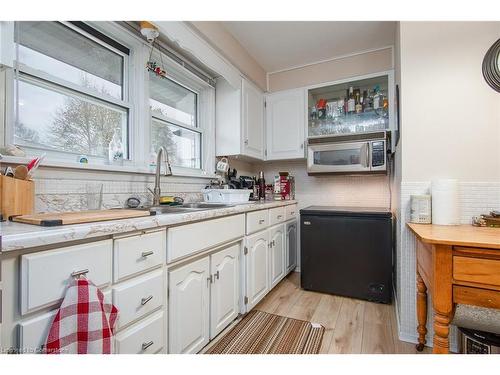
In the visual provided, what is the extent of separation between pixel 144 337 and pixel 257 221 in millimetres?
1131

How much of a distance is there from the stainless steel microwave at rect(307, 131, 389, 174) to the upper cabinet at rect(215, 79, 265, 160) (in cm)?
64

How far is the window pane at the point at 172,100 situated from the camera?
6.38 feet

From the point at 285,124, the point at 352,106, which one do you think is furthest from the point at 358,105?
the point at 285,124

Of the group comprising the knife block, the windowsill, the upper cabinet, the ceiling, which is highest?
the ceiling

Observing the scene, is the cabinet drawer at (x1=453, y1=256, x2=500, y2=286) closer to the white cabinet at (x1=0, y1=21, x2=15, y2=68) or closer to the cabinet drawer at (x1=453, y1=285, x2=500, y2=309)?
the cabinet drawer at (x1=453, y1=285, x2=500, y2=309)

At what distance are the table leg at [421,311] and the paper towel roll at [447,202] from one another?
374mm

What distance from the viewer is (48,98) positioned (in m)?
1.31

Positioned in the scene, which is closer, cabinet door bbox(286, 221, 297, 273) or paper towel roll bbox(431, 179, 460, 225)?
paper towel roll bbox(431, 179, 460, 225)

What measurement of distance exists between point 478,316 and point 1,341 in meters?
1.85

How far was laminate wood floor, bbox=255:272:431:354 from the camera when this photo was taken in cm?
155

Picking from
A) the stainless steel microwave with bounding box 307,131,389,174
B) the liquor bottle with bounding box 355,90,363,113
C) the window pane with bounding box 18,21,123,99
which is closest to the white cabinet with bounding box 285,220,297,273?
the stainless steel microwave with bounding box 307,131,389,174

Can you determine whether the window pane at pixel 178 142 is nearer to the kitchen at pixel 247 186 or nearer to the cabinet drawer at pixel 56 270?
the kitchen at pixel 247 186

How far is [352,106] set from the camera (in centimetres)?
260

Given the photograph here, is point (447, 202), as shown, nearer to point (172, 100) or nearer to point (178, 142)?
point (178, 142)
